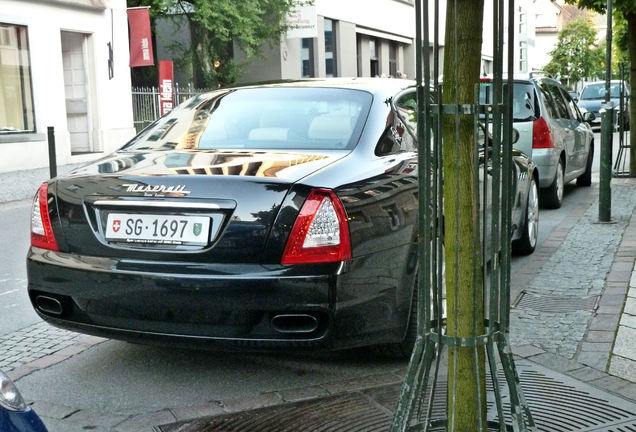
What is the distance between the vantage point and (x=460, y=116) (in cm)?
283

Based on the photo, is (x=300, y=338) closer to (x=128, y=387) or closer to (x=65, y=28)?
(x=128, y=387)

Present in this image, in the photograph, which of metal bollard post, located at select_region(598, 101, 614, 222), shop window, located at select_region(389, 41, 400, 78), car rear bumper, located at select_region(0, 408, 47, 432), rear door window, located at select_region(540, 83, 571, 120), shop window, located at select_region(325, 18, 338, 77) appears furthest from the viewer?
shop window, located at select_region(389, 41, 400, 78)

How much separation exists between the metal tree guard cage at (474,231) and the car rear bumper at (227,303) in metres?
0.78

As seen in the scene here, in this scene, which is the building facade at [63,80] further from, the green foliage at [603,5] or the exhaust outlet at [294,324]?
the exhaust outlet at [294,324]

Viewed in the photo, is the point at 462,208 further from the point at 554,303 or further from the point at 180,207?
the point at 554,303

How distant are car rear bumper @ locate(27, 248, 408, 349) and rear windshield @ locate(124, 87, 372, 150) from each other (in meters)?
0.96

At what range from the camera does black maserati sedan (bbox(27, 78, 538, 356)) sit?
3.69 m

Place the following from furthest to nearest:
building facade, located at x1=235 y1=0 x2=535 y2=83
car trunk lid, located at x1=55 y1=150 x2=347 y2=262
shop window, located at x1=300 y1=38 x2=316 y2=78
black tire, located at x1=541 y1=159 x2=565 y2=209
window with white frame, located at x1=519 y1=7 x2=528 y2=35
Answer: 1. window with white frame, located at x1=519 y1=7 x2=528 y2=35
2. shop window, located at x1=300 y1=38 x2=316 y2=78
3. building facade, located at x1=235 y1=0 x2=535 y2=83
4. black tire, located at x1=541 y1=159 x2=565 y2=209
5. car trunk lid, located at x1=55 y1=150 x2=347 y2=262

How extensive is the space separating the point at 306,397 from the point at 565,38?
67803 millimetres

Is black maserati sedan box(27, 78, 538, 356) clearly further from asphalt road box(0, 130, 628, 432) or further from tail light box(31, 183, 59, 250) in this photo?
asphalt road box(0, 130, 628, 432)

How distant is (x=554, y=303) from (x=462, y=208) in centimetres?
304

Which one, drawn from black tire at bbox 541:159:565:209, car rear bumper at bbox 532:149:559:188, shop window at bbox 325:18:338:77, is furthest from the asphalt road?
shop window at bbox 325:18:338:77

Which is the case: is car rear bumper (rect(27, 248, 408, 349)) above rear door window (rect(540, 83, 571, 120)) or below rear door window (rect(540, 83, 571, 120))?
below

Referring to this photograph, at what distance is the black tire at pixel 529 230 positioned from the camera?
7342mm
